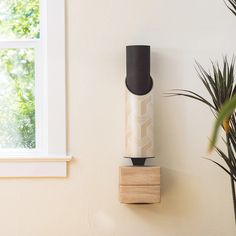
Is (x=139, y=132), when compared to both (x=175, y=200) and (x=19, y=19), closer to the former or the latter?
(x=175, y=200)

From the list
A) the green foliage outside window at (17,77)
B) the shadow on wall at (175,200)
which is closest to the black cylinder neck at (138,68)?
the shadow on wall at (175,200)

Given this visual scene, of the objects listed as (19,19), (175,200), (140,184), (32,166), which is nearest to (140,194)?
(140,184)

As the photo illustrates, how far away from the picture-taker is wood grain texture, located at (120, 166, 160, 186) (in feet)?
8.39

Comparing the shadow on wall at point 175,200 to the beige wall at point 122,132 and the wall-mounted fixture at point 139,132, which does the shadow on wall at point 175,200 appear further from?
the wall-mounted fixture at point 139,132

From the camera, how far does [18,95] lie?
9.36 ft

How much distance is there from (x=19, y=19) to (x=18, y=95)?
48cm

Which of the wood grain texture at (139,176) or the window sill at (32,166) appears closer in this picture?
the wood grain texture at (139,176)

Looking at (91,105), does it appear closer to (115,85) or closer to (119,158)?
(115,85)

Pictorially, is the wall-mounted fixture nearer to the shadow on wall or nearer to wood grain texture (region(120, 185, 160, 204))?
wood grain texture (region(120, 185, 160, 204))

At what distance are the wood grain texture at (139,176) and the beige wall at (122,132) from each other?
6.9 inches

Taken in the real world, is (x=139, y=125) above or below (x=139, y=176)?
above

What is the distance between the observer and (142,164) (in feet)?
8.64

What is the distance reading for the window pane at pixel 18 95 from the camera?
2.84m

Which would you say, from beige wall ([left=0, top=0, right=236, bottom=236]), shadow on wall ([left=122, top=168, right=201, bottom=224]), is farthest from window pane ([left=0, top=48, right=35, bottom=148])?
shadow on wall ([left=122, top=168, right=201, bottom=224])
